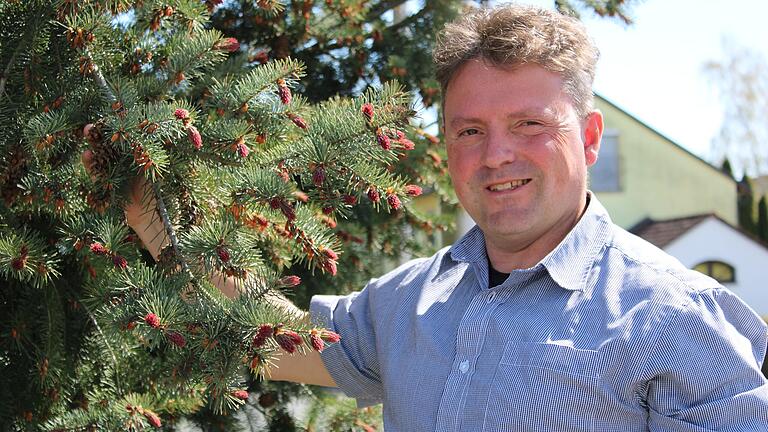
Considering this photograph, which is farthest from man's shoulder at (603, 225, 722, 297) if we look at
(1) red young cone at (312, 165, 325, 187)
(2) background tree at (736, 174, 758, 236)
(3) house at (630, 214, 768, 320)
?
(2) background tree at (736, 174, 758, 236)

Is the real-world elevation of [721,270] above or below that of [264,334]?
below

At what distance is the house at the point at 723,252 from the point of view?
21859 millimetres

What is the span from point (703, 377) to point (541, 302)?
14.3 inches

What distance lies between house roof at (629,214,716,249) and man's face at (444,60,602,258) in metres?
20.2

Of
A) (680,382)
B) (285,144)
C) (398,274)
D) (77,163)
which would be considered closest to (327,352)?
(398,274)

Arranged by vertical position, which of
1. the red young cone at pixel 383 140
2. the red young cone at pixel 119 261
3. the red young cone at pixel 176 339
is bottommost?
the red young cone at pixel 176 339

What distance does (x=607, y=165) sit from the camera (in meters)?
22.8

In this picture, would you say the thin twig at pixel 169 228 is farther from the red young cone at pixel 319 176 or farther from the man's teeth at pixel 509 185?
the man's teeth at pixel 509 185

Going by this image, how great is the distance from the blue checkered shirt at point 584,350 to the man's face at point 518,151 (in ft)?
0.29

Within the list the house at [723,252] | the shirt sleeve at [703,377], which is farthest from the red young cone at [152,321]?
the house at [723,252]

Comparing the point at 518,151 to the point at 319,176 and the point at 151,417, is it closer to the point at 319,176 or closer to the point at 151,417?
the point at 319,176

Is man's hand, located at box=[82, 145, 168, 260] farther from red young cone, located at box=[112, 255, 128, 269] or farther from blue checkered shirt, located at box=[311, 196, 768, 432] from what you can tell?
blue checkered shirt, located at box=[311, 196, 768, 432]

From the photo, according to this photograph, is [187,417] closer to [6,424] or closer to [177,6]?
[6,424]

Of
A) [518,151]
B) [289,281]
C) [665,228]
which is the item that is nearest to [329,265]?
[289,281]
